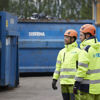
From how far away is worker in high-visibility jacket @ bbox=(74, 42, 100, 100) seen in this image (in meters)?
5.64

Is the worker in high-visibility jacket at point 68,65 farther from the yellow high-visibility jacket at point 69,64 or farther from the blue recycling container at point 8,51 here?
the blue recycling container at point 8,51

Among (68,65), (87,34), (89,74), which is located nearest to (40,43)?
(68,65)

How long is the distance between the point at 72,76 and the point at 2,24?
472 cm

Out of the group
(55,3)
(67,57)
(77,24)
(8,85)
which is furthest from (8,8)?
(67,57)

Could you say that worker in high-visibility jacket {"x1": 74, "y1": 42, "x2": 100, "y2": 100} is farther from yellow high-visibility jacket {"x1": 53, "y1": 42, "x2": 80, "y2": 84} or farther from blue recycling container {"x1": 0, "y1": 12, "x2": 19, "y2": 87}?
blue recycling container {"x1": 0, "y1": 12, "x2": 19, "y2": 87}

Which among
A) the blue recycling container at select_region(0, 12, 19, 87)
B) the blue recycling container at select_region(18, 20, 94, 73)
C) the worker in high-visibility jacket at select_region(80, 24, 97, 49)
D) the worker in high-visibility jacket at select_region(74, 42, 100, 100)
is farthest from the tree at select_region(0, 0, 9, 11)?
the worker in high-visibility jacket at select_region(74, 42, 100, 100)

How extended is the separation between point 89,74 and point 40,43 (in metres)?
10.0

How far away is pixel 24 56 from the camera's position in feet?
51.3

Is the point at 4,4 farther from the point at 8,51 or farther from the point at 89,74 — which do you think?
the point at 89,74

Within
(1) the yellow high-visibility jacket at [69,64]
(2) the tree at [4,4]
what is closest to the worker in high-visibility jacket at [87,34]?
(1) the yellow high-visibility jacket at [69,64]

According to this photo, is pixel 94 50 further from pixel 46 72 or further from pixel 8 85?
pixel 46 72

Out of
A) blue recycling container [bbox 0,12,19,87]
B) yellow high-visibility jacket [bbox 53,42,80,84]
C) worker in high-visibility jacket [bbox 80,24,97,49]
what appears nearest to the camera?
worker in high-visibility jacket [bbox 80,24,97,49]

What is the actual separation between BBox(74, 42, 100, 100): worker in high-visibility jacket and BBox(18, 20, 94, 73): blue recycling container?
9.88 m

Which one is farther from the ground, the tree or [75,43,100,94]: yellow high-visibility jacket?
the tree
